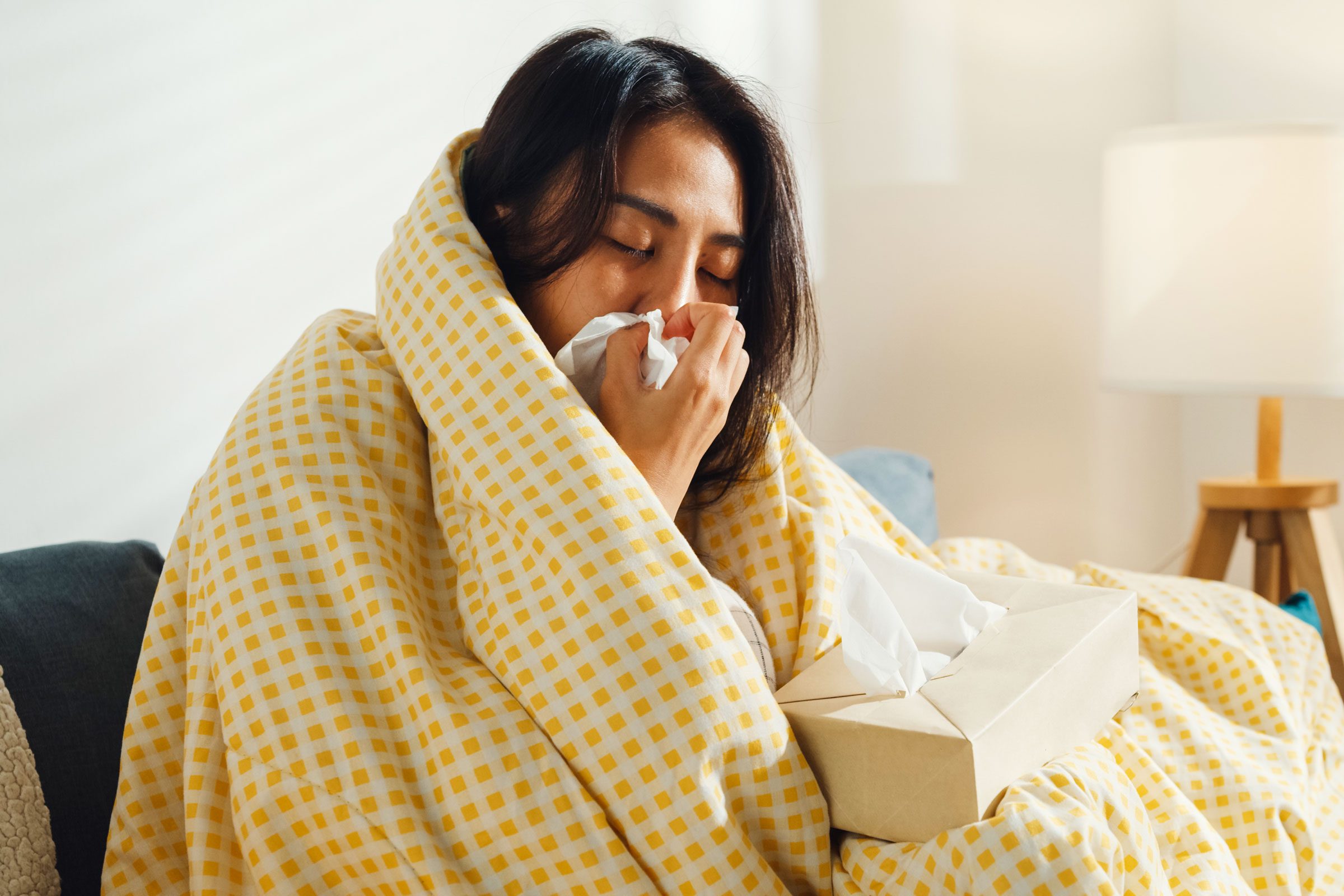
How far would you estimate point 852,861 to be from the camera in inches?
25.3

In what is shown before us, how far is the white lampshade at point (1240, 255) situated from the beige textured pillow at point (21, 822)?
1788 mm

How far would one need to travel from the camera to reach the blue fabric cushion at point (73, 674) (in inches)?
28.7

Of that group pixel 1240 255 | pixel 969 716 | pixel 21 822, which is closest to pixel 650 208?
pixel 969 716

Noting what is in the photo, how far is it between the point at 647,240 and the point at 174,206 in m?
0.50

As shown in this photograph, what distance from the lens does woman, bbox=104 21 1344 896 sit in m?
0.62

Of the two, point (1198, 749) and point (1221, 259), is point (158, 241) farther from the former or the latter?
point (1221, 259)

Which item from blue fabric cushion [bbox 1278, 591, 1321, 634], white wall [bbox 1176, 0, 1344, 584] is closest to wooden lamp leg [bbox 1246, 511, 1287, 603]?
white wall [bbox 1176, 0, 1344, 584]

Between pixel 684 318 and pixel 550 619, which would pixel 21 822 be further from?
pixel 684 318

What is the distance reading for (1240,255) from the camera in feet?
5.90

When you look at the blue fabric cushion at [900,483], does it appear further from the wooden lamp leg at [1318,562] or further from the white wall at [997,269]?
the wooden lamp leg at [1318,562]

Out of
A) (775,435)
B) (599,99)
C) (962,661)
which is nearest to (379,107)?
(599,99)

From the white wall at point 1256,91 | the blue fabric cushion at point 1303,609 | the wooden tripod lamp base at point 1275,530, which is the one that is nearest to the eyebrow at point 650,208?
Result: the blue fabric cushion at point 1303,609

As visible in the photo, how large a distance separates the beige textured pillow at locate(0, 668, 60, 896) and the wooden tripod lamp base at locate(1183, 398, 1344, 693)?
6.33ft

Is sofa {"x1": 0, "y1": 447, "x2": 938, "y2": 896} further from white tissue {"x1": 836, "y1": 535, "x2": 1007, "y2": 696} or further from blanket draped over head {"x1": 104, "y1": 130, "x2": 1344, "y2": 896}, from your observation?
white tissue {"x1": 836, "y1": 535, "x2": 1007, "y2": 696}
